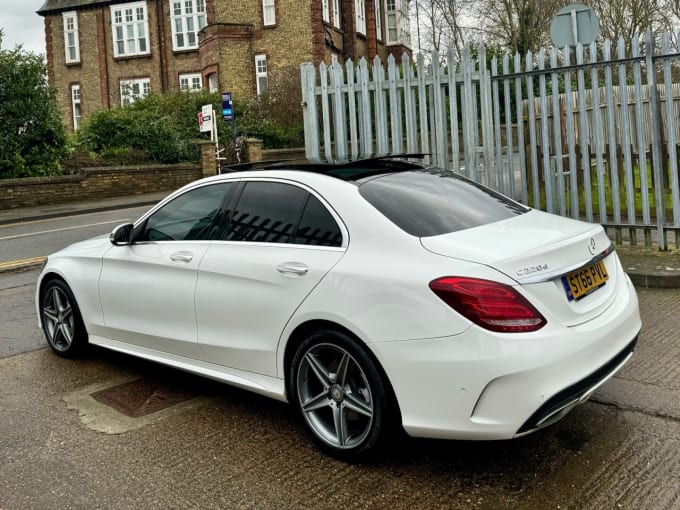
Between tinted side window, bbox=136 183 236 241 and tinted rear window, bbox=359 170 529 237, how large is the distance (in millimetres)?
1065

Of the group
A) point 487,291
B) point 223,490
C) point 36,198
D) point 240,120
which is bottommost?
point 223,490

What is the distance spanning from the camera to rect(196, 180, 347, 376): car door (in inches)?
151

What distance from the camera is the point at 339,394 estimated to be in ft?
12.0

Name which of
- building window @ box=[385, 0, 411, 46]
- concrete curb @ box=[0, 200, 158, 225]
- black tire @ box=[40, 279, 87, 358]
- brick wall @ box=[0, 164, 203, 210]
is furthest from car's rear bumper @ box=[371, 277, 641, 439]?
building window @ box=[385, 0, 411, 46]

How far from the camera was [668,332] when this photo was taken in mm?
5633

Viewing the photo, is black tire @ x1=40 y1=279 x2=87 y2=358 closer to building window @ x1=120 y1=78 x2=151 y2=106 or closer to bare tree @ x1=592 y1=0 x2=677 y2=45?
bare tree @ x1=592 y1=0 x2=677 y2=45

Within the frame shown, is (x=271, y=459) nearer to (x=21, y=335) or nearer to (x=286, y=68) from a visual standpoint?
(x=21, y=335)

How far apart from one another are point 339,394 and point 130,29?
41.0 m

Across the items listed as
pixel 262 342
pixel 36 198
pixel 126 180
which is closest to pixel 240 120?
pixel 126 180

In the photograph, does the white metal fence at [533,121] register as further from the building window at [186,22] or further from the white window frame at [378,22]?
the white window frame at [378,22]

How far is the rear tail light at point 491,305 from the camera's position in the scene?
3.20 metres

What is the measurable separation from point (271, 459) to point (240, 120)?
28336mm

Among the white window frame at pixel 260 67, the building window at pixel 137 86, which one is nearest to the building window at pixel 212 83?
the white window frame at pixel 260 67

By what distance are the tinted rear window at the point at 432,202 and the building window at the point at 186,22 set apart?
37.2m
